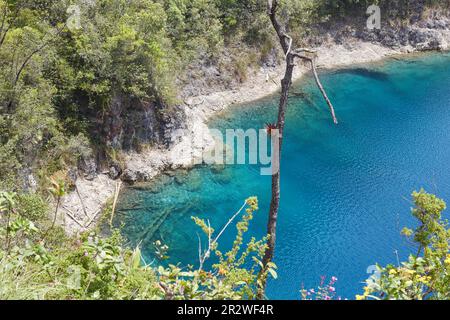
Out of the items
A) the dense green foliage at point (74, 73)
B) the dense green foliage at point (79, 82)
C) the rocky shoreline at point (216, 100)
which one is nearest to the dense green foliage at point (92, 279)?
the dense green foliage at point (79, 82)

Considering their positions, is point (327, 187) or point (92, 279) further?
point (327, 187)

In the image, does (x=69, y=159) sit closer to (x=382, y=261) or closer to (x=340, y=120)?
(x=382, y=261)

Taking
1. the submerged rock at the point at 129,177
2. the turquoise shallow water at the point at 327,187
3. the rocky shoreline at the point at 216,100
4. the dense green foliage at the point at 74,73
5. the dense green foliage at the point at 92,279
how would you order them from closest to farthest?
the dense green foliage at the point at 92,279
the dense green foliage at the point at 74,73
the turquoise shallow water at the point at 327,187
the rocky shoreline at the point at 216,100
the submerged rock at the point at 129,177

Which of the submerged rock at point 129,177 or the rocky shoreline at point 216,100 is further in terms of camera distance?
the submerged rock at point 129,177

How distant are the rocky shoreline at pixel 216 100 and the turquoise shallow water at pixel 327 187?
3.31 ft

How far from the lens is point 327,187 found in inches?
961

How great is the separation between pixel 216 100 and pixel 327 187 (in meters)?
11.4

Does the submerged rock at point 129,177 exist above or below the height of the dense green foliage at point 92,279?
below

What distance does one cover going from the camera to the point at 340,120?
105 ft

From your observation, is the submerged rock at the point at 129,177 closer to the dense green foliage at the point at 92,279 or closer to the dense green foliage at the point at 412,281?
the dense green foliage at the point at 92,279

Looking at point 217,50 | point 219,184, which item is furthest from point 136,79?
point 217,50

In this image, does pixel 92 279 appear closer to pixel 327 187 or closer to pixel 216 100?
pixel 327 187

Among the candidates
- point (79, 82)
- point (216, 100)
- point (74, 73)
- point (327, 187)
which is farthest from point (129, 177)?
point (216, 100)

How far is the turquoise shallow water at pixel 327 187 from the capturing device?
1978 cm
